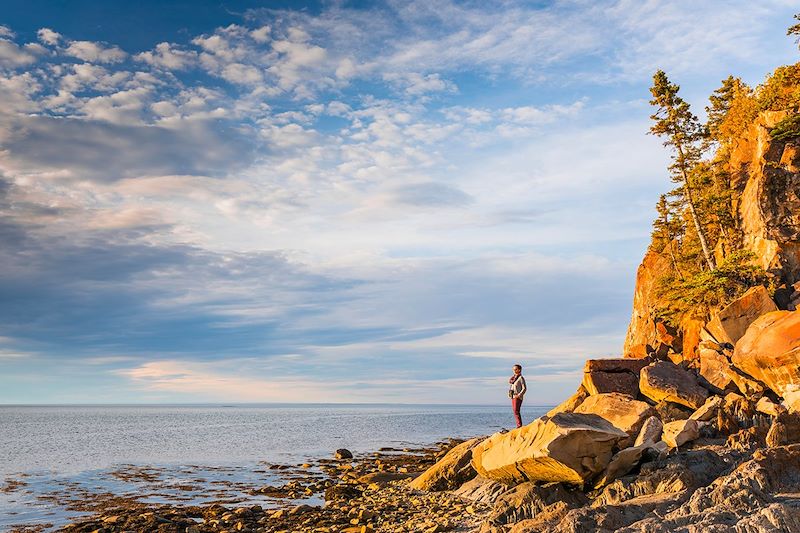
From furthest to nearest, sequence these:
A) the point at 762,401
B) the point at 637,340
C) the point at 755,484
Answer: the point at 637,340 < the point at 762,401 < the point at 755,484

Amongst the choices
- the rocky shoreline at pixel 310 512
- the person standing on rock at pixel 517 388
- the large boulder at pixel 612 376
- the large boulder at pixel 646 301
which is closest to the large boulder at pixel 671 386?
the large boulder at pixel 612 376

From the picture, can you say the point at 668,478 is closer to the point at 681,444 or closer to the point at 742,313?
the point at 681,444

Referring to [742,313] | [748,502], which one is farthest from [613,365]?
[748,502]

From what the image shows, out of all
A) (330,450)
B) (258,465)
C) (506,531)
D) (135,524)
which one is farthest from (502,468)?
(330,450)

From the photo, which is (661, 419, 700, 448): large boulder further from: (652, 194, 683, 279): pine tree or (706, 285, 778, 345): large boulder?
(652, 194, 683, 279): pine tree

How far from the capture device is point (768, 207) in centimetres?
4269

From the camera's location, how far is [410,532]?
1647cm

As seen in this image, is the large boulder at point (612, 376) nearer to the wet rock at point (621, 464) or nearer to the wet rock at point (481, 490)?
the wet rock at point (481, 490)

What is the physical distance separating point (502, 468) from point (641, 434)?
5.86 meters

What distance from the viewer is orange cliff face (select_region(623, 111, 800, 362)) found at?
40.6m

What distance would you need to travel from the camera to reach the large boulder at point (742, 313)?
3544 centimetres

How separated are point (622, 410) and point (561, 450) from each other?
10.1 m

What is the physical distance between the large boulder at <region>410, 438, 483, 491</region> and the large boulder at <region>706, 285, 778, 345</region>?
68.1ft

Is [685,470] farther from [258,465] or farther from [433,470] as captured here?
[258,465]
